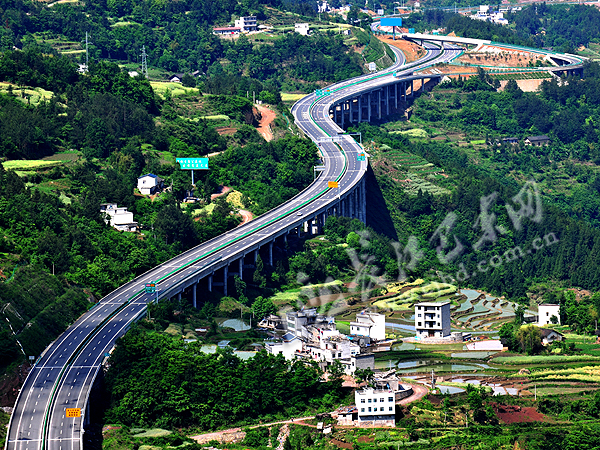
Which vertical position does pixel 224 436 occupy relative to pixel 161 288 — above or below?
below

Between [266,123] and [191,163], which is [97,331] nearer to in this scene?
[191,163]

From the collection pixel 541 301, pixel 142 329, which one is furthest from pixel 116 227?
pixel 541 301

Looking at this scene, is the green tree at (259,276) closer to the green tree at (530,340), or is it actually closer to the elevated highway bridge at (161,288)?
the elevated highway bridge at (161,288)

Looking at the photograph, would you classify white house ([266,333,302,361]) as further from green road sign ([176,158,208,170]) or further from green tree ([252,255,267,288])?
green road sign ([176,158,208,170])

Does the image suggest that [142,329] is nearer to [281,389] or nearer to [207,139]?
[281,389]

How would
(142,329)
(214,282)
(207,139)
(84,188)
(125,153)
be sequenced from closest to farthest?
(142,329), (214,282), (84,188), (125,153), (207,139)

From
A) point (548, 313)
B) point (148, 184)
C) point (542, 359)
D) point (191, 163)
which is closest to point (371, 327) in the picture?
point (542, 359)

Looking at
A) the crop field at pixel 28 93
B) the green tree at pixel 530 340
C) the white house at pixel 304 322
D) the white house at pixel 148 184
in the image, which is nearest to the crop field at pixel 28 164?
the white house at pixel 148 184
